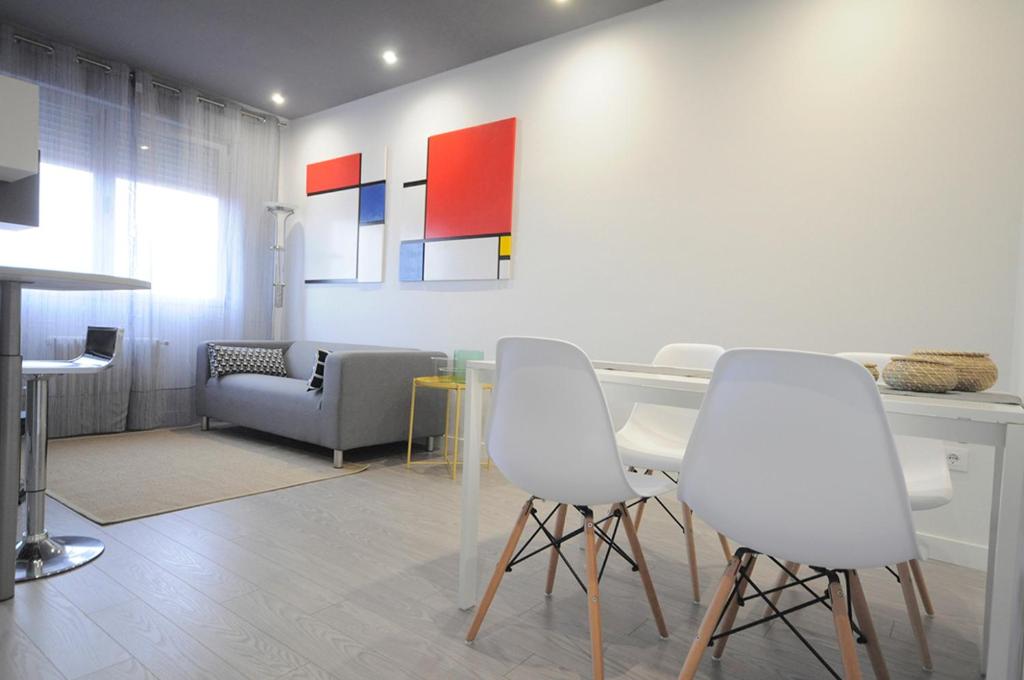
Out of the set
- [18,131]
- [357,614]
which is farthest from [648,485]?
[18,131]

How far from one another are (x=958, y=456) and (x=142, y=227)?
17.5 ft

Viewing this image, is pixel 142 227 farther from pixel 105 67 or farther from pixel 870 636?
pixel 870 636

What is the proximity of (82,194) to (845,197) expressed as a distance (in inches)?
192

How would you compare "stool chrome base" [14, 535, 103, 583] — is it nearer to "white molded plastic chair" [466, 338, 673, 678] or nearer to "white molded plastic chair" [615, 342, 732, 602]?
"white molded plastic chair" [466, 338, 673, 678]

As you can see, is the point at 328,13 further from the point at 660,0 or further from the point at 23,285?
the point at 23,285

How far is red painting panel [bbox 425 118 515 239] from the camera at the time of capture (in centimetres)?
399

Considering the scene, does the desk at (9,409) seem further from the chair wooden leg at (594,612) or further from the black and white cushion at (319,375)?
the black and white cushion at (319,375)

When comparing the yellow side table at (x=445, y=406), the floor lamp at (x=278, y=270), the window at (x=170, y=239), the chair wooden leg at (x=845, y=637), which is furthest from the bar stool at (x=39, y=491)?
the floor lamp at (x=278, y=270)

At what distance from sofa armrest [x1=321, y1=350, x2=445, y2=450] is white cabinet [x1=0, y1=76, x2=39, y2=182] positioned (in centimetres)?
185

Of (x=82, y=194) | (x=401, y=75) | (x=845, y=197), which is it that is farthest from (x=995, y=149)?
(x=82, y=194)

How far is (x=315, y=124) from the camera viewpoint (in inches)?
211

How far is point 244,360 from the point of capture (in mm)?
4641

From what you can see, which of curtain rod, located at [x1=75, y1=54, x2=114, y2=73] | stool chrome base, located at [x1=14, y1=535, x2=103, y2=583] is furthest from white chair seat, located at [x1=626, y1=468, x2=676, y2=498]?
curtain rod, located at [x1=75, y1=54, x2=114, y2=73]

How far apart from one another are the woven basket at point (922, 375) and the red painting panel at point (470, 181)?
287 centimetres
